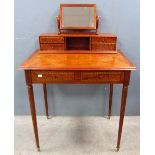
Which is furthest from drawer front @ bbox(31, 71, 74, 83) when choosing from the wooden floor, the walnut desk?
the wooden floor

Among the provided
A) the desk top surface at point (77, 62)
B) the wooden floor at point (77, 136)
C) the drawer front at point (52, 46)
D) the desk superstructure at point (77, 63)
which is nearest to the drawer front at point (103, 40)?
the desk superstructure at point (77, 63)

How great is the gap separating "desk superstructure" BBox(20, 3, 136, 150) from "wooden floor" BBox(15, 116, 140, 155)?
118 mm

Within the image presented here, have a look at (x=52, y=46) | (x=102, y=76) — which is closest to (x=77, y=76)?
(x=102, y=76)

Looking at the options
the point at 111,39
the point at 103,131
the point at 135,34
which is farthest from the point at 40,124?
the point at 135,34

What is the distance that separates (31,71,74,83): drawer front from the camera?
148 cm

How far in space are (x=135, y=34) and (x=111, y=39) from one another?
1.07 feet

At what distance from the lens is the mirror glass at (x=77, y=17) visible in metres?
1.82

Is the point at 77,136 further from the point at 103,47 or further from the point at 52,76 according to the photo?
the point at 103,47

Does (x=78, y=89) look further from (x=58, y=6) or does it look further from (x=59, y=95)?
(x=58, y=6)

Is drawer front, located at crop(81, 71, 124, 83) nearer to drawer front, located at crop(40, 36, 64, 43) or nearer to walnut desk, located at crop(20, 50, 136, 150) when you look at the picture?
walnut desk, located at crop(20, 50, 136, 150)

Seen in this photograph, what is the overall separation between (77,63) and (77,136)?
0.80m

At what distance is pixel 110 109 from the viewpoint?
7.20ft

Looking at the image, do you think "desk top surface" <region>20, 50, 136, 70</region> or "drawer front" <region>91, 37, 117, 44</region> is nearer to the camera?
"desk top surface" <region>20, 50, 136, 70</region>

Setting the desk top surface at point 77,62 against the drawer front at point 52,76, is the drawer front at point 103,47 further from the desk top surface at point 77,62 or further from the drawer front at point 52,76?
the drawer front at point 52,76
